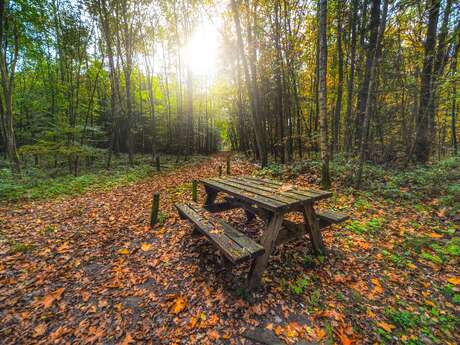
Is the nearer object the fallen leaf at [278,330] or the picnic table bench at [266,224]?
the fallen leaf at [278,330]

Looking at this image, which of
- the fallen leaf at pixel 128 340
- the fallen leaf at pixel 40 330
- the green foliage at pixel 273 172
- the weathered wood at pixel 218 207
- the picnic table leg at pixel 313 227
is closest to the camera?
the fallen leaf at pixel 128 340

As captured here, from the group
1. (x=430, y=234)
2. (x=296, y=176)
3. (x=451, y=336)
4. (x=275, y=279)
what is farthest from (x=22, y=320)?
(x=296, y=176)

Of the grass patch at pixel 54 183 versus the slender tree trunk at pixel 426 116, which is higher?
the slender tree trunk at pixel 426 116

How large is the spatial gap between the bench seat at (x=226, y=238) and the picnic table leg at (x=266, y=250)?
21cm

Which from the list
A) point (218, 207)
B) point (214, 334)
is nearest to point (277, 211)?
point (214, 334)

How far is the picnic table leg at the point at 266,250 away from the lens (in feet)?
7.84

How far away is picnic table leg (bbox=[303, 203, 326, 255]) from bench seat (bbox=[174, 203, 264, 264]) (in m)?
0.98

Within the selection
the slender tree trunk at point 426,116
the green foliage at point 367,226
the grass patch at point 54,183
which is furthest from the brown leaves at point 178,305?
the slender tree trunk at point 426,116

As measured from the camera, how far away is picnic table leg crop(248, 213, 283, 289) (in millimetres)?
2391

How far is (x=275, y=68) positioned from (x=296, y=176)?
4669mm

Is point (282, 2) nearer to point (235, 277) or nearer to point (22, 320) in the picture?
point (235, 277)

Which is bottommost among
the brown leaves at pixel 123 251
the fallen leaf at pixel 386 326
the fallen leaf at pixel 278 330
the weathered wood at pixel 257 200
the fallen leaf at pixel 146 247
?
the fallen leaf at pixel 278 330

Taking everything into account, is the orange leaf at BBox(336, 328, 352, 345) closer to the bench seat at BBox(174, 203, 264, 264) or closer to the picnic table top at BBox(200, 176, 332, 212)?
the bench seat at BBox(174, 203, 264, 264)

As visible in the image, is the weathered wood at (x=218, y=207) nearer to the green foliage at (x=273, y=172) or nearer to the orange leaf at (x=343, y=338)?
the orange leaf at (x=343, y=338)
